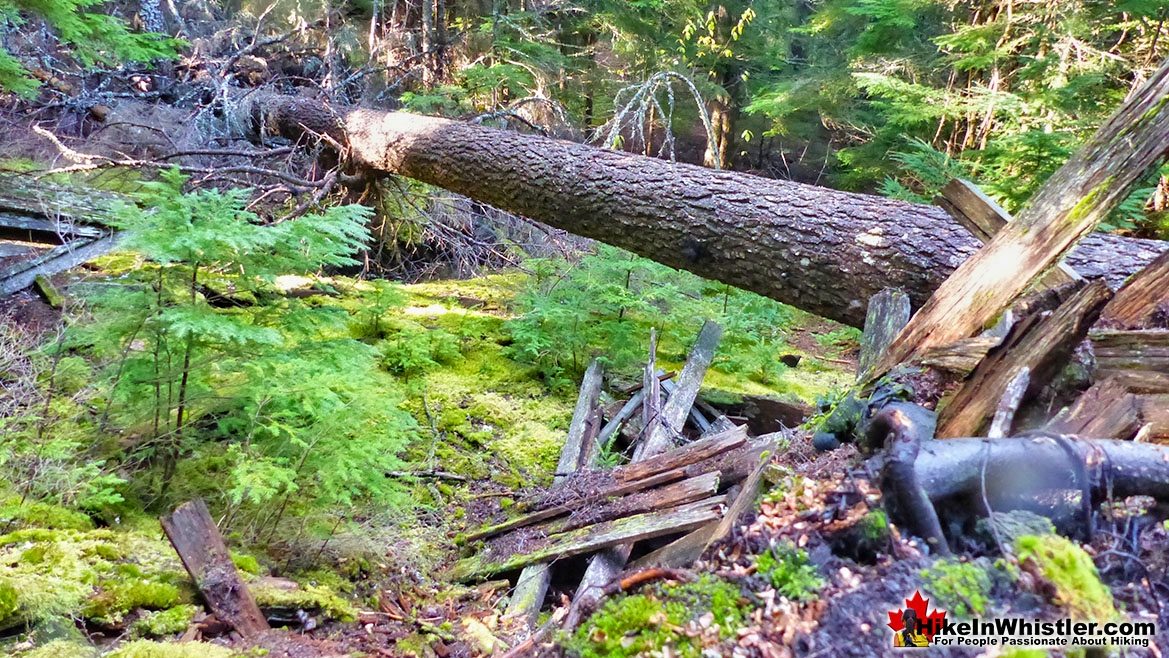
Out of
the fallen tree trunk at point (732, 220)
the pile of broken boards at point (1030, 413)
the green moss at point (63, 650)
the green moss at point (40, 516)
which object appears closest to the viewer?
the pile of broken boards at point (1030, 413)

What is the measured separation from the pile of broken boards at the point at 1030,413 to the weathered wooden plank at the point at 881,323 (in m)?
0.05

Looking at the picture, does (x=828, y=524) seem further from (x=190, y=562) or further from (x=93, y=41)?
(x=93, y=41)

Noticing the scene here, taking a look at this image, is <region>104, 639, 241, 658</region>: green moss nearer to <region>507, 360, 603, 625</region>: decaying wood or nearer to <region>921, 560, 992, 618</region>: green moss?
<region>507, 360, 603, 625</region>: decaying wood

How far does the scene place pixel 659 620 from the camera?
1442mm

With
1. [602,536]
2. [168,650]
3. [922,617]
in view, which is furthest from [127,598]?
[922,617]

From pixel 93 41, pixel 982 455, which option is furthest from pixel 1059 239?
pixel 93 41

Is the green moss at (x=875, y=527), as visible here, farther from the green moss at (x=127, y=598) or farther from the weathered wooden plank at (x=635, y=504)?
the green moss at (x=127, y=598)

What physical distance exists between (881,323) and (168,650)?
3.60 meters

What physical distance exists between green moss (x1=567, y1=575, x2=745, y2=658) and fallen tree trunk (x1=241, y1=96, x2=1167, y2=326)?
9.85 feet

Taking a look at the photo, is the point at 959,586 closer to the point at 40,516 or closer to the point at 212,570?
the point at 212,570

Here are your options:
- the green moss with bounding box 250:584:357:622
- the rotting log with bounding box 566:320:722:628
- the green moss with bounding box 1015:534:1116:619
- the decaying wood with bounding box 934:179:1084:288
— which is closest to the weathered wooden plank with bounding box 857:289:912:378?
the decaying wood with bounding box 934:179:1084:288

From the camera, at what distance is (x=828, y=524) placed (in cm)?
159

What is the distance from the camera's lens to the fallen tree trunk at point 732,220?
383cm

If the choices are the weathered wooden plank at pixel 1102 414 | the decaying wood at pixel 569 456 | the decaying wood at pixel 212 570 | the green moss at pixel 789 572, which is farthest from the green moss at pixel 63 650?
the weathered wooden plank at pixel 1102 414
